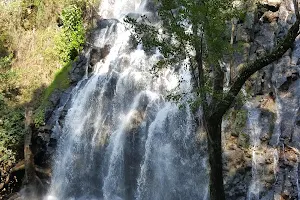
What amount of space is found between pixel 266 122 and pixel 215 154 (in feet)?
10.5

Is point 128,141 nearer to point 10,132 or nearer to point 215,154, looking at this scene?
point 10,132

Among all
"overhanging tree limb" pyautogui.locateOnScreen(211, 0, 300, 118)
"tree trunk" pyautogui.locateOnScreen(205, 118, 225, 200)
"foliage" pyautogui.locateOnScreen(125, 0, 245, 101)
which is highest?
"foliage" pyautogui.locateOnScreen(125, 0, 245, 101)

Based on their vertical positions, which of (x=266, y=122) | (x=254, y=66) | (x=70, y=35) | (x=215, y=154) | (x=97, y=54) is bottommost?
(x=215, y=154)

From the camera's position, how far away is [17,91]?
65.4ft

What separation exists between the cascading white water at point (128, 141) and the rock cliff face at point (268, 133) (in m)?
1.59

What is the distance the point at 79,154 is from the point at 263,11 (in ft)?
31.5

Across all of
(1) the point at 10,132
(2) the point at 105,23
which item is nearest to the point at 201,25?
(1) the point at 10,132

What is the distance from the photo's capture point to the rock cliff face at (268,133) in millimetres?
10711

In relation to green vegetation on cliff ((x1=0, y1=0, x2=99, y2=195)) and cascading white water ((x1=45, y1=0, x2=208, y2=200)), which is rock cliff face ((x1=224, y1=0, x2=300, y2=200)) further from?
green vegetation on cliff ((x1=0, y1=0, x2=99, y2=195))

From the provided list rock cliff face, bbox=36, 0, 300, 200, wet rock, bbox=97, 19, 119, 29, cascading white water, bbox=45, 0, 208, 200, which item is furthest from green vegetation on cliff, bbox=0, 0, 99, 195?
rock cliff face, bbox=36, 0, 300, 200

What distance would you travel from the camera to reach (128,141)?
14.9m

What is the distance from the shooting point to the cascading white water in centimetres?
1362

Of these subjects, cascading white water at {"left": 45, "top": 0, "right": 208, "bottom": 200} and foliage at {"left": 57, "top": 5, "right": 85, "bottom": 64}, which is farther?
foliage at {"left": 57, "top": 5, "right": 85, "bottom": 64}

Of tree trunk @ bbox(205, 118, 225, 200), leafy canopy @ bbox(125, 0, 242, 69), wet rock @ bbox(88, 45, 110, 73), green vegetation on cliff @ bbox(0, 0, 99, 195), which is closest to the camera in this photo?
leafy canopy @ bbox(125, 0, 242, 69)
